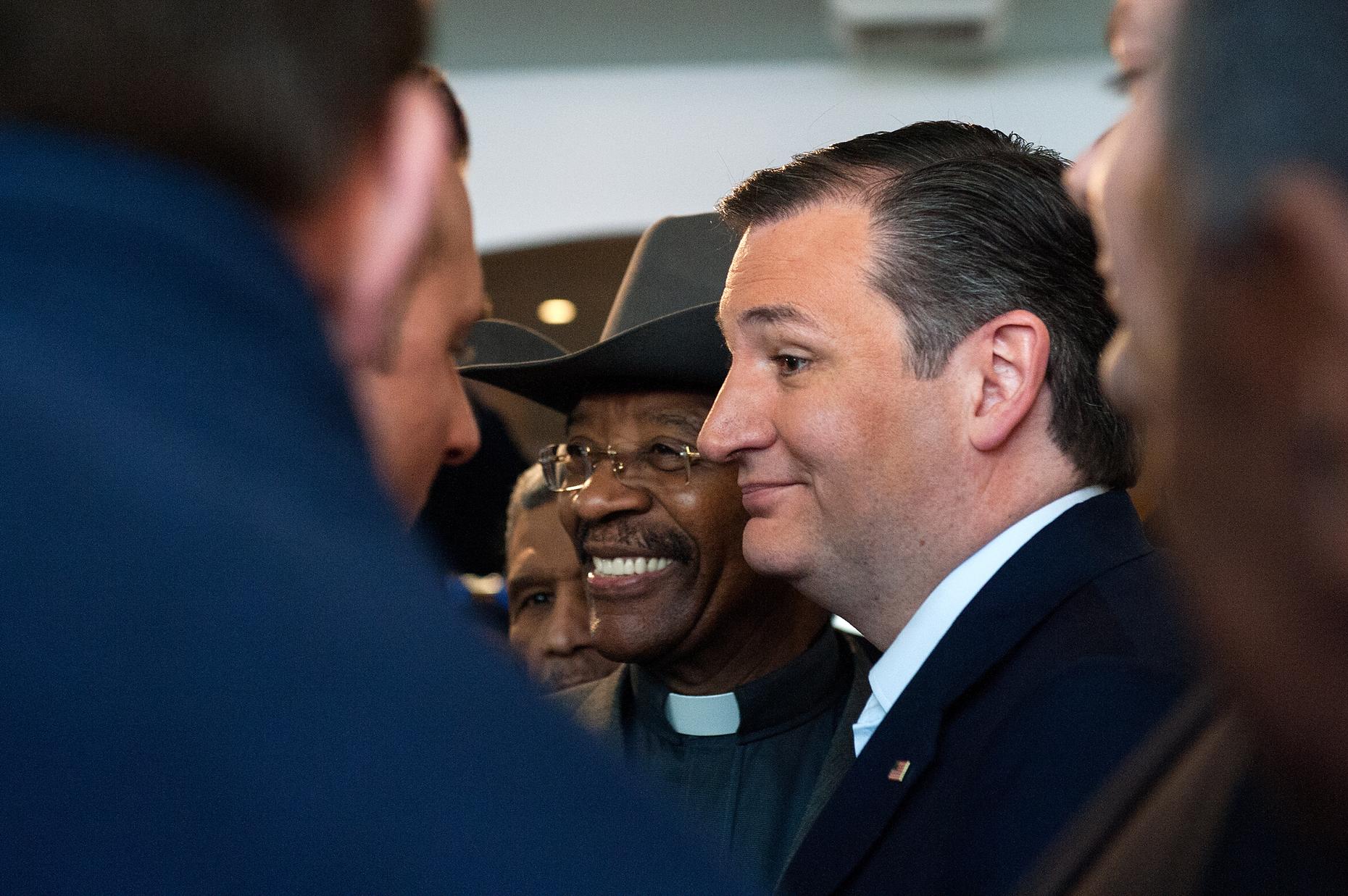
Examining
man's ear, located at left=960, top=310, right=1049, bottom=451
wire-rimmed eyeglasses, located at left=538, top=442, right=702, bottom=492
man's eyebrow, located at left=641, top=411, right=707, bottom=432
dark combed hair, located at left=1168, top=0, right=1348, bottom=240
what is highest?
dark combed hair, located at left=1168, top=0, right=1348, bottom=240

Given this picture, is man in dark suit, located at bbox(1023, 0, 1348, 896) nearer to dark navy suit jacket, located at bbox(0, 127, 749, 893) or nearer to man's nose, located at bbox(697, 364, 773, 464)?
dark navy suit jacket, located at bbox(0, 127, 749, 893)

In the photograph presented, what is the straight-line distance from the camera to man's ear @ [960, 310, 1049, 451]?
5.91 feet

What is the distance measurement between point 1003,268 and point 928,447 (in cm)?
26

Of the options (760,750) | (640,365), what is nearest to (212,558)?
(760,750)

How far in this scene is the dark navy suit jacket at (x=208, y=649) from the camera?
0.47 m

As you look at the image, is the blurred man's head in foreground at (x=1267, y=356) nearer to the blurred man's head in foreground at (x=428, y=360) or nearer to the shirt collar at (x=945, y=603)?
the blurred man's head in foreground at (x=428, y=360)

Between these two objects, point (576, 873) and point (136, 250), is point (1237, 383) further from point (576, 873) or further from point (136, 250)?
point (136, 250)

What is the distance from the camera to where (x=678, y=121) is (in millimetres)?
5473

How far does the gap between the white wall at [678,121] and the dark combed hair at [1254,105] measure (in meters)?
4.68

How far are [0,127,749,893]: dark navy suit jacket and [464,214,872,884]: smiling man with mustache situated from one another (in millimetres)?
1804

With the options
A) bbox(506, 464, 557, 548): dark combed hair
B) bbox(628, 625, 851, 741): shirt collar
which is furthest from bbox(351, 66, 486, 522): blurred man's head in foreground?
bbox(506, 464, 557, 548): dark combed hair

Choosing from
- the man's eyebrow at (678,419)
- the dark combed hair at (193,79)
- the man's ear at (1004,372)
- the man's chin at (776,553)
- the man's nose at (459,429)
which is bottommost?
the man's eyebrow at (678,419)

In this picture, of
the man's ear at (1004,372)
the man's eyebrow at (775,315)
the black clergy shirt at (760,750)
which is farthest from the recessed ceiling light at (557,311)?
the man's ear at (1004,372)

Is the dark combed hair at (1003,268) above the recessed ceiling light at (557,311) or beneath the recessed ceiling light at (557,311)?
above
